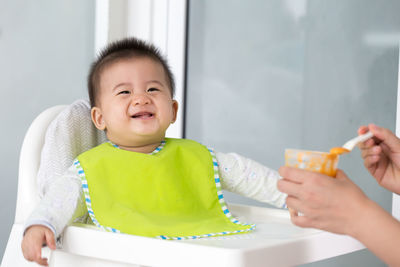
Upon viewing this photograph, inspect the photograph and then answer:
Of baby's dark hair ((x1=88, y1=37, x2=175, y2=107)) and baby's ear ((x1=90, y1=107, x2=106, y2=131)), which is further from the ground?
baby's dark hair ((x1=88, y1=37, x2=175, y2=107))

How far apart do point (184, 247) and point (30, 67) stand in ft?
3.30

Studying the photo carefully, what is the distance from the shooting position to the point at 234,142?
71.1 inches

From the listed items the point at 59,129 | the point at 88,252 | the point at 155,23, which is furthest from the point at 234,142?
the point at 88,252

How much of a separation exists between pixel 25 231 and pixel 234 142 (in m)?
1.12

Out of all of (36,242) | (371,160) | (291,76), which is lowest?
(36,242)

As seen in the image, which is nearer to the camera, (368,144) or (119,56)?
(368,144)

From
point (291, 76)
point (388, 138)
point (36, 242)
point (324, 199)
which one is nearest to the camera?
point (324, 199)

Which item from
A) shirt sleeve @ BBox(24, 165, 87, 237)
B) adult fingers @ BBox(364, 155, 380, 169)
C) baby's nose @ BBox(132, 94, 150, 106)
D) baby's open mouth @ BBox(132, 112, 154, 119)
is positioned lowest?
shirt sleeve @ BBox(24, 165, 87, 237)

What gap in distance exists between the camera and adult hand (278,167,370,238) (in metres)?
0.62

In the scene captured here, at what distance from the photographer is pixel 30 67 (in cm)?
148

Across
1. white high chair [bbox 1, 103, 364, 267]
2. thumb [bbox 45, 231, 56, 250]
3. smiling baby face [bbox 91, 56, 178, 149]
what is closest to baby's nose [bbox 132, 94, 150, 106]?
smiling baby face [bbox 91, 56, 178, 149]

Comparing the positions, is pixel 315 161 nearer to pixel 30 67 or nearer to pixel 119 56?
pixel 119 56

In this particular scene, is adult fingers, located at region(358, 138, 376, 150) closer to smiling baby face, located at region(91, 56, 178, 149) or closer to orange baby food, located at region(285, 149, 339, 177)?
orange baby food, located at region(285, 149, 339, 177)

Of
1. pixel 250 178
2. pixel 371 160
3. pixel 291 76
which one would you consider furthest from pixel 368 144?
pixel 291 76
